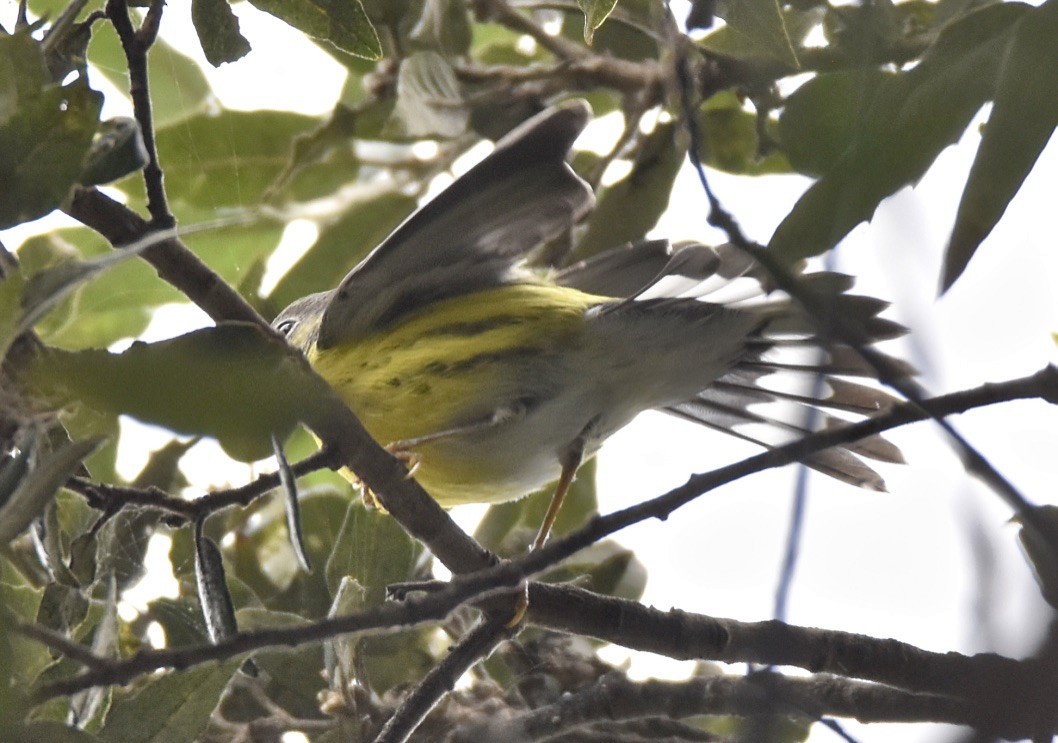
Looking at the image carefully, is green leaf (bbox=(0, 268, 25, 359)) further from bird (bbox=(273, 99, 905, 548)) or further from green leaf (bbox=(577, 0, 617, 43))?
bird (bbox=(273, 99, 905, 548))

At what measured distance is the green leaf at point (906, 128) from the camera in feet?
3.93

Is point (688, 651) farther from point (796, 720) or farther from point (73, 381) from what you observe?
point (73, 381)

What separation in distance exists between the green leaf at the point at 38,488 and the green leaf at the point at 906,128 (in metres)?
0.70

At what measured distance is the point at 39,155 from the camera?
1055 millimetres

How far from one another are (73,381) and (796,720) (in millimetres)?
1279

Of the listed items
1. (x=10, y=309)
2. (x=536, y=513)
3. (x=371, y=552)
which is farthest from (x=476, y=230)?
(x=10, y=309)

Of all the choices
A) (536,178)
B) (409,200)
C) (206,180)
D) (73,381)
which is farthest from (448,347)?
(73,381)

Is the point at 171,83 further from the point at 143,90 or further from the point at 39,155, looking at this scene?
the point at 39,155

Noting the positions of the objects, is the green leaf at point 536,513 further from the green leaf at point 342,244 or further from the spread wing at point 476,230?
the green leaf at point 342,244

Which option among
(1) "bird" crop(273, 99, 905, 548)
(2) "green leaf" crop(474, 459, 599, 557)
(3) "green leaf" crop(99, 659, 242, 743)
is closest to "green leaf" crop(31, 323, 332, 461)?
(3) "green leaf" crop(99, 659, 242, 743)

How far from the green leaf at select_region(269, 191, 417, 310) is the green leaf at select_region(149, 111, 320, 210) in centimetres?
16

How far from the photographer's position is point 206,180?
2.45 m

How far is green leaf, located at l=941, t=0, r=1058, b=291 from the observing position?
3.93ft

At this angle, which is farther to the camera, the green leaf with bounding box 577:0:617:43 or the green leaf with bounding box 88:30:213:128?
the green leaf with bounding box 88:30:213:128
